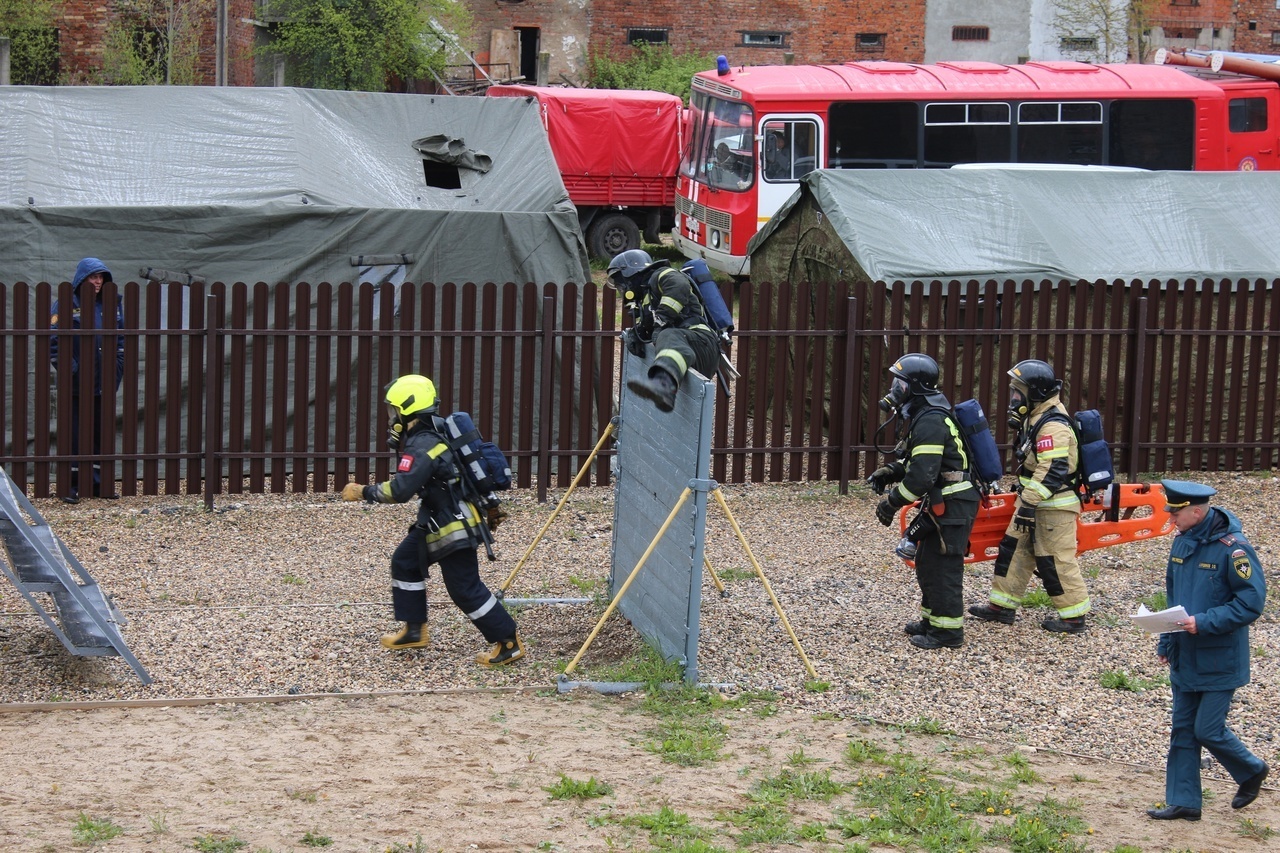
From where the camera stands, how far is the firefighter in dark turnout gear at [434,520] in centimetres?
687

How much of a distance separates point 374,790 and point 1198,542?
3407mm

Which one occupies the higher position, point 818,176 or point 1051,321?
point 818,176

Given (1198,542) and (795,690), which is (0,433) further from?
(1198,542)

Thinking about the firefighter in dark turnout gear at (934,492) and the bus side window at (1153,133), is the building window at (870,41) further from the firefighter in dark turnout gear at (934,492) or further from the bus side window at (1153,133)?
the firefighter in dark turnout gear at (934,492)

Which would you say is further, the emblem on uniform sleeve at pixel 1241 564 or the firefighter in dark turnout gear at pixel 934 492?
the firefighter in dark turnout gear at pixel 934 492

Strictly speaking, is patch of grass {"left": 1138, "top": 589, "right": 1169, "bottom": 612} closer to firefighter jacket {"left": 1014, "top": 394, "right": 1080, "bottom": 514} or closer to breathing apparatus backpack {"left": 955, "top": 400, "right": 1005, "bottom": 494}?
firefighter jacket {"left": 1014, "top": 394, "right": 1080, "bottom": 514}

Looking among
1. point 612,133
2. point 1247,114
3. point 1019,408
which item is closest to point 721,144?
point 612,133

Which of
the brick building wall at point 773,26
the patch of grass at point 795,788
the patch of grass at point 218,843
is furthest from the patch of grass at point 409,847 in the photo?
the brick building wall at point 773,26

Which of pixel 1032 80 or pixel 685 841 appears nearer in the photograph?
pixel 685 841

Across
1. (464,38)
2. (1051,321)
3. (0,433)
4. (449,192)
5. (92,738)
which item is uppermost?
(464,38)

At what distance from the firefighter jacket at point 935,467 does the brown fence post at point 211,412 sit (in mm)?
5186

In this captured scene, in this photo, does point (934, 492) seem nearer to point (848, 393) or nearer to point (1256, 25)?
point (848, 393)

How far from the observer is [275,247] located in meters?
11.1

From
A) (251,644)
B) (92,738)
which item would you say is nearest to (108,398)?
(251,644)
